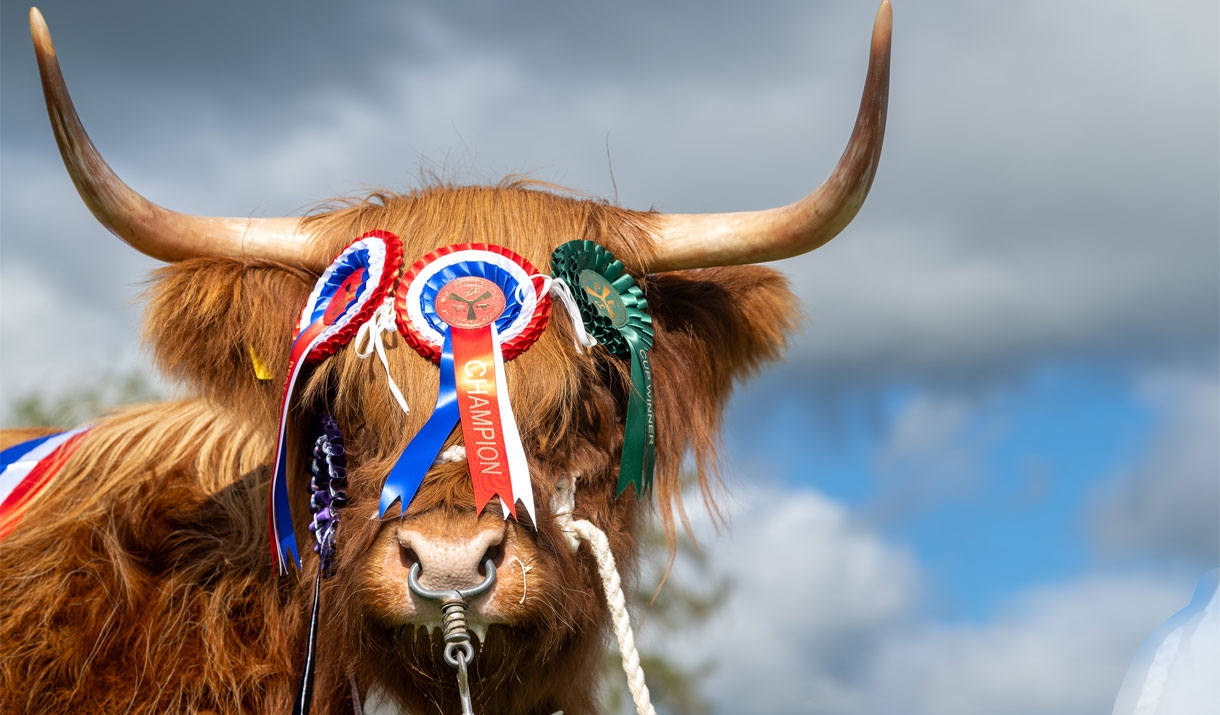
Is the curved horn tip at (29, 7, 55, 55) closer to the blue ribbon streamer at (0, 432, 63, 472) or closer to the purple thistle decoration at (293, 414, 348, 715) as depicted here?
the purple thistle decoration at (293, 414, 348, 715)

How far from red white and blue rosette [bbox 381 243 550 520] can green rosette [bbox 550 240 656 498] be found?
13 cm

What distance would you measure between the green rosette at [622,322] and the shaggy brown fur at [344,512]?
6cm

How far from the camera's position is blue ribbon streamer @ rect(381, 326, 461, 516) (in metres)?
2.76

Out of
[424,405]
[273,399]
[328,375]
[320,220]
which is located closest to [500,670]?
[424,405]

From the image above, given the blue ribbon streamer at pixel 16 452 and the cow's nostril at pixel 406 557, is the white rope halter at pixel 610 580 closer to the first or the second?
the cow's nostril at pixel 406 557

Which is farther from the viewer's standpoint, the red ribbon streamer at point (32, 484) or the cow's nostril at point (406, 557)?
the red ribbon streamer at point (32, 484)

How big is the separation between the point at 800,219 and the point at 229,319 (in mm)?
1781

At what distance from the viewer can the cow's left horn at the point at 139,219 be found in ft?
10.1

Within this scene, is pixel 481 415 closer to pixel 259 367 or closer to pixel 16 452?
pixel 259 367

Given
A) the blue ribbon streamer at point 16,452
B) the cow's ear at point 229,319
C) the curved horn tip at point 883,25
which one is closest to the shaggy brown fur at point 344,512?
the cow's ear at point 229,319

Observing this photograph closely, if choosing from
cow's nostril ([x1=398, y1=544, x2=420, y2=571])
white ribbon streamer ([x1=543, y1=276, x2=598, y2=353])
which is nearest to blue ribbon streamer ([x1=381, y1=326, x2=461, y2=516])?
cow's nostril ([x1=398, y1=544, x2=420, y2=571])

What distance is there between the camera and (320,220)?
3.62 m

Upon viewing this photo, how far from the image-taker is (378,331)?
10.2ft

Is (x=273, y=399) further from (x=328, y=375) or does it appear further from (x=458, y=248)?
(x=458, y=248)
